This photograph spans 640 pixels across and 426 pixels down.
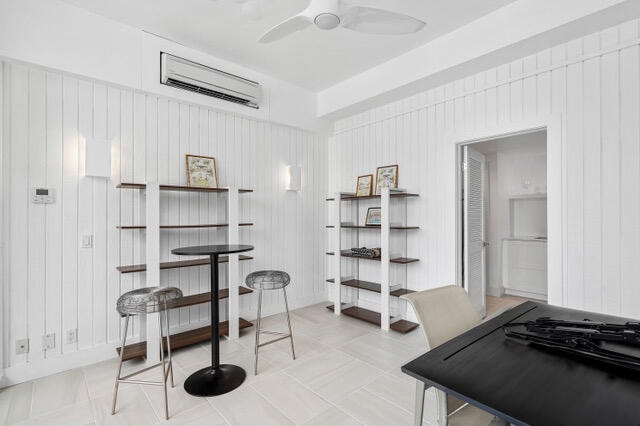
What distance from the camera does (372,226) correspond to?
3971mm

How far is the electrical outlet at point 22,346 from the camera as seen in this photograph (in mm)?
2514

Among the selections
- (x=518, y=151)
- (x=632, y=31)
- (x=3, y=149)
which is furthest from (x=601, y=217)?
(x=3, y=149)

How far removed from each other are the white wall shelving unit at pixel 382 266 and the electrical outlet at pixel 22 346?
3.13m

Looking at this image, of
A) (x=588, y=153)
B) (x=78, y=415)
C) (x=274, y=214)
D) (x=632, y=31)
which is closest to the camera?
(x=78, y=415)

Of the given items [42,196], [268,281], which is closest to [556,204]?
[268,281]

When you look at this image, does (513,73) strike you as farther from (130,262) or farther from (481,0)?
(130,262)

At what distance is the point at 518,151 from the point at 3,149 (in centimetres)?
670

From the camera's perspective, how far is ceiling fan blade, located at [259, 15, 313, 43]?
2.02 m

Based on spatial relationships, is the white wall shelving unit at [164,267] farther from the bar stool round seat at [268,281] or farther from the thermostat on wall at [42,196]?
the bar stool round seat at [268,281]

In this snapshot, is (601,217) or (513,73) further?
(513,73)

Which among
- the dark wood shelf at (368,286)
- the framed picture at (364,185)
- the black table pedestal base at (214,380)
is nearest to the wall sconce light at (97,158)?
the black table pedestal base at (214,380)

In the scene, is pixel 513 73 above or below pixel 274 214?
above

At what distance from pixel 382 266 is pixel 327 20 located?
265cm

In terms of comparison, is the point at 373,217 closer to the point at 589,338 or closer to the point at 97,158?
the point at 589,338
